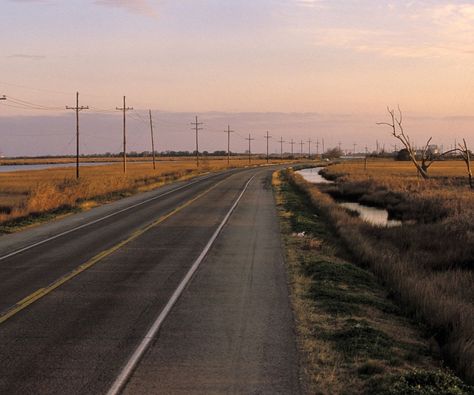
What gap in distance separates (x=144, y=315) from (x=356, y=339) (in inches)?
129

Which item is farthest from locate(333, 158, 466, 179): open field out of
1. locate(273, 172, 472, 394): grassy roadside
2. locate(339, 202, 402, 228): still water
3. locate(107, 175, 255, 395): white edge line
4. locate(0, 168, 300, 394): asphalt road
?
locate(107, 175, 255, 395): white edge line

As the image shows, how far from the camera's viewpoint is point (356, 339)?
7.33 m

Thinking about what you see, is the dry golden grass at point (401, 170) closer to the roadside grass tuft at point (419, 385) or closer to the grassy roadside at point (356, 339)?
the grassy roadside at point (356, 339)

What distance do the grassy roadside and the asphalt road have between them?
32 centimetres

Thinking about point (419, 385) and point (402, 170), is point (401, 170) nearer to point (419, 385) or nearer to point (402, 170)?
point (402, 170)

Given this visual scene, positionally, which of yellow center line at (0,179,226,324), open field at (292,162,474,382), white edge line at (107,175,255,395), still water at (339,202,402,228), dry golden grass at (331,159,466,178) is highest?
dry golden grass at (331,159,466,178)

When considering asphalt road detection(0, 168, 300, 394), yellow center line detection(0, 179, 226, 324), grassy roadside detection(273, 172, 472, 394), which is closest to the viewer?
grassy roadside detection(273, 172, 472, 394)

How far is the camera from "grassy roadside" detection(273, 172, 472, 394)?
5.83 m

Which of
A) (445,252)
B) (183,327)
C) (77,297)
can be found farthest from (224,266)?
(445,252)

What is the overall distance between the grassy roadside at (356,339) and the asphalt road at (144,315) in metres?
0.32

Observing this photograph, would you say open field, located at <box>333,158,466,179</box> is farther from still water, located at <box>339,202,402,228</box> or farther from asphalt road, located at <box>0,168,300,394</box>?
asphalt road, located at <box>0,168,300,394</box>

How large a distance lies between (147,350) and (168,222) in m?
14.6

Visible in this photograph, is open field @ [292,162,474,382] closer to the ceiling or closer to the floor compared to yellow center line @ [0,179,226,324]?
closer to the floor

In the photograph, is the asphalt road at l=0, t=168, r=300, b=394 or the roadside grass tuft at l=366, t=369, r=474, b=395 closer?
the roadside grass tuft at l=366, t=369, r=474, b=395
